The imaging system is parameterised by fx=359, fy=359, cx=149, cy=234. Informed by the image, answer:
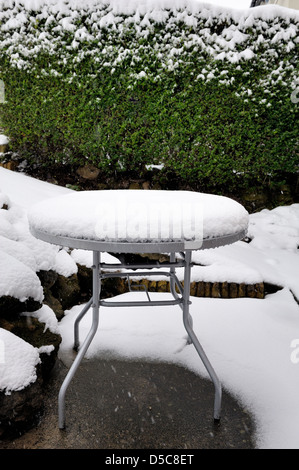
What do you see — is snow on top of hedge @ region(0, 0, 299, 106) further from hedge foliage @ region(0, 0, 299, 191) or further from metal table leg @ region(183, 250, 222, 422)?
metal table leg @ region(183, 250, 222, 422)

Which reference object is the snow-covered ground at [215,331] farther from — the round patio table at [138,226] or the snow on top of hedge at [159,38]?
the snow on top of hedge at [159,38]

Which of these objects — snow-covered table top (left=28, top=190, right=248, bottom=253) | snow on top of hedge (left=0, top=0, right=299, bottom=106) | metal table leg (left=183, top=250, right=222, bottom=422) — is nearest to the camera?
snow-covered table top (left=28, top=190, right=248, bottom=253)

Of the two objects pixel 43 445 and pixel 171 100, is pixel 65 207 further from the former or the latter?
pixel 171 100

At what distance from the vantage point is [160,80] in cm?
457

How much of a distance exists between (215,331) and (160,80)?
135 inches

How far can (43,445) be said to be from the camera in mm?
1397

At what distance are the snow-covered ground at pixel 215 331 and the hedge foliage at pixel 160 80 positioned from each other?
1.80 meters

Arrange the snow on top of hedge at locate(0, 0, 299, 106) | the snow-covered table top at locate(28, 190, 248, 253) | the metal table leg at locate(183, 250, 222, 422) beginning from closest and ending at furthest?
the snow-covered table top at locate(28, 190, 248, 253) < the metal table leg at locate(183, 250, 222, 422) < the snow on top of hedge at locate(0, 0, 299, 106)

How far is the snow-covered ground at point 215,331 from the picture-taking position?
1556 millimetres

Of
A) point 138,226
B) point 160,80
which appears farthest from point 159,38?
point 138,226

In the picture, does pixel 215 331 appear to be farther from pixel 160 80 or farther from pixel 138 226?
pixel 160 80

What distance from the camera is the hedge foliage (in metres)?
4.52

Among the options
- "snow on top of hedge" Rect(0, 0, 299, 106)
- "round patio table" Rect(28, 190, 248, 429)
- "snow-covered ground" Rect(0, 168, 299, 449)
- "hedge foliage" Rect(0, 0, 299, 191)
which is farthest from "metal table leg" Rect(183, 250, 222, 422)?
"snow on top of hedge" Rect(0, 0, 299, 106)

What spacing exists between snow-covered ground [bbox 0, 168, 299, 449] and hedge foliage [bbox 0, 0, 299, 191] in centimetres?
180
